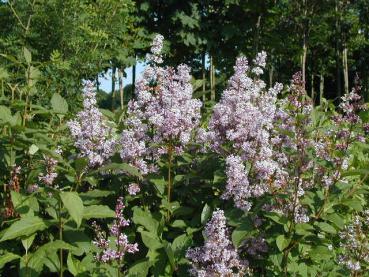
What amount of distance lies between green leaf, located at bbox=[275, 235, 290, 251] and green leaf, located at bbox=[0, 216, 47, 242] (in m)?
1.28

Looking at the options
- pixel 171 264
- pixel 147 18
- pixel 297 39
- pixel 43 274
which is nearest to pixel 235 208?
pixel 171 264

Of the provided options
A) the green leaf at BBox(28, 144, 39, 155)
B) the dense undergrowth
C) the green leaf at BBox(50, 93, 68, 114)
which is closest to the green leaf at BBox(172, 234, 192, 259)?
the dense undergrowth

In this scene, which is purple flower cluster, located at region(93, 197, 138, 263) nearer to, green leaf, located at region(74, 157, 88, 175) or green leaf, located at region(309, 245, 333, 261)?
green leaf, located at region(74, 157, 88, 175)

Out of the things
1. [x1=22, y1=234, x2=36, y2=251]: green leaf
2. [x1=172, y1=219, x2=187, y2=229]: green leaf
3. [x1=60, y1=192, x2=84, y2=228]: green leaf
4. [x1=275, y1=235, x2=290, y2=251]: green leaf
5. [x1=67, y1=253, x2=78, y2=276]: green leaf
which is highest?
[x1=60, y1=192, x2=84, y2=228]: green leaf

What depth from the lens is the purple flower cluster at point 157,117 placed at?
343 centimetres

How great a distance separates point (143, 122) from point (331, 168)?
129 centimetres

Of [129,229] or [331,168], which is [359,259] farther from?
[129,229]

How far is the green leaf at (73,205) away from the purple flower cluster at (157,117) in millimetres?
770

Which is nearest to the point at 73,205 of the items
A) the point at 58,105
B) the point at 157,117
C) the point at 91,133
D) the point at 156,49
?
the point at 91,133

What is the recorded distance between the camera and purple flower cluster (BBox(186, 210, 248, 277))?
2.89 metres

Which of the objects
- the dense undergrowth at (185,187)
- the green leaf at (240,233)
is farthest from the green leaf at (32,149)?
the green leaf at (240,233)

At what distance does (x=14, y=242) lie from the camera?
3287 millimetres

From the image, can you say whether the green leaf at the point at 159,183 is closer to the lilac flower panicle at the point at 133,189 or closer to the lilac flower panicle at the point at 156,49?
the lilac flower panicle at the point at 133,189

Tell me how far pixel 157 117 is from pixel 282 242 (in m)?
1.06
